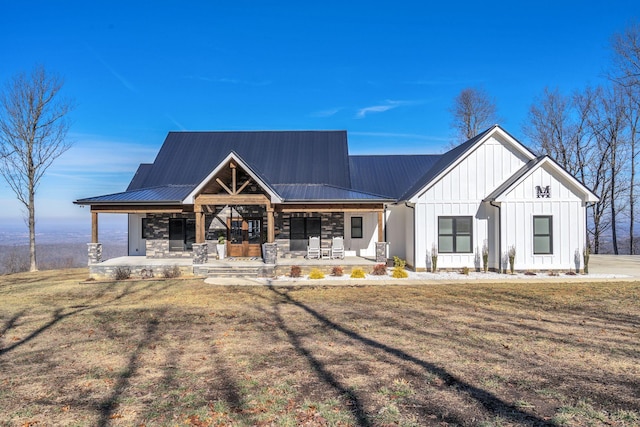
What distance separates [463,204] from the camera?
1725cm

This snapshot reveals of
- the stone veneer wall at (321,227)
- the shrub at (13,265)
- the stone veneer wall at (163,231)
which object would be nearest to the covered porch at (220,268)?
the stone veneer wall at (321,227)

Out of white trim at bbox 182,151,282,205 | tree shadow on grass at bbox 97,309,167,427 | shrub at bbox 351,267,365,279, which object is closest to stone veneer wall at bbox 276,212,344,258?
white trim at bbox 182,151,282,205

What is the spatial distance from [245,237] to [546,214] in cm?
1356

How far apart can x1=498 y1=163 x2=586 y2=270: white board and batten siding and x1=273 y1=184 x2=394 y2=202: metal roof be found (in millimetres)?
5015

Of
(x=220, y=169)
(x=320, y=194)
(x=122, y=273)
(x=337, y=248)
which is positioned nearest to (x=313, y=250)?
(x=337, y=248)

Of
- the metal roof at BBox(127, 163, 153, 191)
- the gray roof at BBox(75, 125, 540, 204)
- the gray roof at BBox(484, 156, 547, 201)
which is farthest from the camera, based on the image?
the metal roof at BBox(127, 163, 153, 191)

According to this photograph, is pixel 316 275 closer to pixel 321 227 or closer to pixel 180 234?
pixel 321 227

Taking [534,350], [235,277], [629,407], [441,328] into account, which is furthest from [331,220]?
[629,407]

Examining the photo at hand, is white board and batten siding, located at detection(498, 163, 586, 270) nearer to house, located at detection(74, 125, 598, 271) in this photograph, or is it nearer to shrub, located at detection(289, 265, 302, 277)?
house, located at detection(74, 125, 598, 271)

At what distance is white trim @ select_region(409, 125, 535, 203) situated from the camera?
16.9 meters

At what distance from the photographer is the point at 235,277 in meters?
16.5

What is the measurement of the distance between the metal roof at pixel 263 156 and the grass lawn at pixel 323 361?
420 inches

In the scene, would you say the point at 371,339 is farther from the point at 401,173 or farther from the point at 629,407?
the point at 401,173

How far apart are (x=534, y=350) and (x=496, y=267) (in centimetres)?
1085
